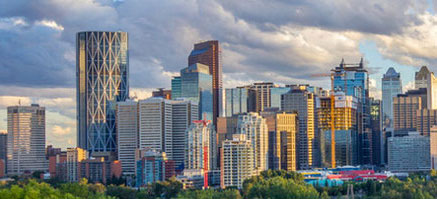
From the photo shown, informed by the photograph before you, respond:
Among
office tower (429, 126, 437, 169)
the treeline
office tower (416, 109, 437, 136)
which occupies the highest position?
office tower (416, 109, 437, 136)

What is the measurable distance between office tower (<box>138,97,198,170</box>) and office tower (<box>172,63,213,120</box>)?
14.4 meters

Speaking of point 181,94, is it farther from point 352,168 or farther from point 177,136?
point 352,168

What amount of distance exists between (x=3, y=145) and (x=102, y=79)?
2542 cm

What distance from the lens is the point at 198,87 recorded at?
181m

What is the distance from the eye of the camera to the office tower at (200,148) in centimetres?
13625

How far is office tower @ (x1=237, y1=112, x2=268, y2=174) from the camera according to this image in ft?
458

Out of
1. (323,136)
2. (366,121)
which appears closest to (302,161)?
(323,136)

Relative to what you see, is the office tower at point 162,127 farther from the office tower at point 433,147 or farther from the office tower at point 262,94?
the office tower at point 433,147

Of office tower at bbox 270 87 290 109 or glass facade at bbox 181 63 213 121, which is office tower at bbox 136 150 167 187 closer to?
glass facade at bbox 181 63 213 121

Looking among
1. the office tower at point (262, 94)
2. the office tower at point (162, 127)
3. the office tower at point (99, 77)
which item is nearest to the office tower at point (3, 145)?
the office tower at point (99, 77)

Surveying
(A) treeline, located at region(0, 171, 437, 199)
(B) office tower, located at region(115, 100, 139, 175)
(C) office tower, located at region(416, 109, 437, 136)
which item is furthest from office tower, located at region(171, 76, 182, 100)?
(A) treeline, located at region(0, 171, 437, 199)

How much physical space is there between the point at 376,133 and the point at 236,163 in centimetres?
7130

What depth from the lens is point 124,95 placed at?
18338 centimetres

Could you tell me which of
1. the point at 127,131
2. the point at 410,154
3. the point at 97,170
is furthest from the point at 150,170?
the point at 410,154
